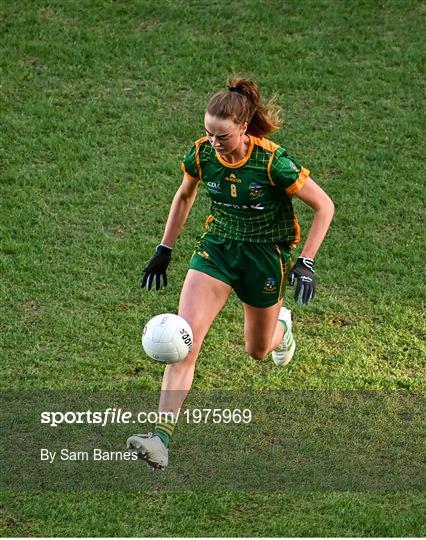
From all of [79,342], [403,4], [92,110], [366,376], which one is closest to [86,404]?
[79,342]

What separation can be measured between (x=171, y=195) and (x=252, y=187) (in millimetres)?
4076

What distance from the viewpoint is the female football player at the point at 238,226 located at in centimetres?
776

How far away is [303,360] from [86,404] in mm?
1755

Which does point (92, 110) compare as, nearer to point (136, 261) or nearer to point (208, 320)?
point (136, 261)

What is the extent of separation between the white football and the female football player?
5.6 inches

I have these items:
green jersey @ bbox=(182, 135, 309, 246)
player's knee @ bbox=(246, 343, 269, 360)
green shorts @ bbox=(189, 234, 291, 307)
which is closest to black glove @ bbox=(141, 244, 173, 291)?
green shorts @ bbox=(189, 234, 291, 307)

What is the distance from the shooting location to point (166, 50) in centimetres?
1418

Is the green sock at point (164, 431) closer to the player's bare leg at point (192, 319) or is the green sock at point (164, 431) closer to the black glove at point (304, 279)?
the player's bare leg at point (192, 319)

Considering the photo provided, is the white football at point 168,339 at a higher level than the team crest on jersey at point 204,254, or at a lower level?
lower

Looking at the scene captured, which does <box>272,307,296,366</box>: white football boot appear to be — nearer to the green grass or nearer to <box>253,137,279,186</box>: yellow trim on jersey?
the green grass

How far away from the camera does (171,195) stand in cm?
1202

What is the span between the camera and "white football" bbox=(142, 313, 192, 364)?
7551mm

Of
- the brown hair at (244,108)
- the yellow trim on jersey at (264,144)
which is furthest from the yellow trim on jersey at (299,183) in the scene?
the brown hair at (244,108)

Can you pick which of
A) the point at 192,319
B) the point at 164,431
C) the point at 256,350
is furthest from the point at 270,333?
the point at 164,431
